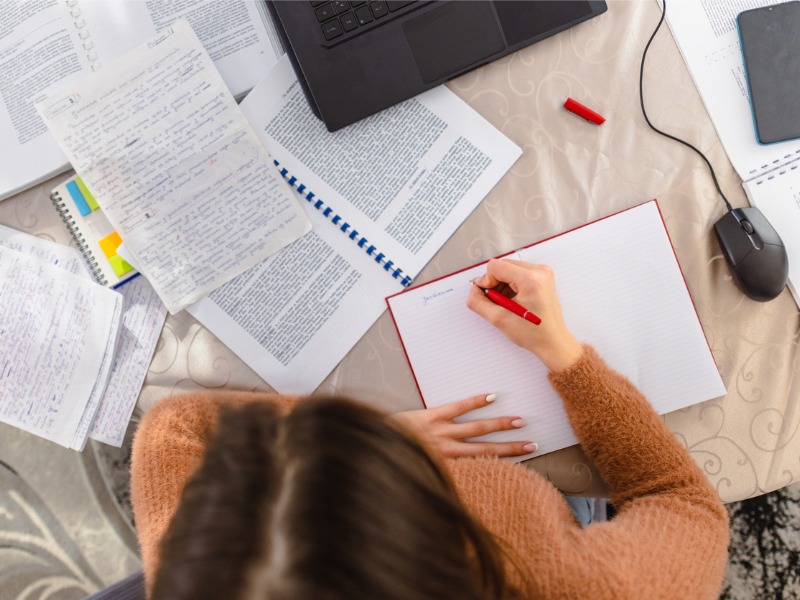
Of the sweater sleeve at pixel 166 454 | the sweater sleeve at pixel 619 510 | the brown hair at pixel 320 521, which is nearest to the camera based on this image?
the brown hair at pixel 320 521

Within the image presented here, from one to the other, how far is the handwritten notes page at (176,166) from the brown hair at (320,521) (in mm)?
284

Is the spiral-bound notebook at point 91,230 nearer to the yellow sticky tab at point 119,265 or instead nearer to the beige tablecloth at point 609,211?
the yellow sticky tab at point 119,265

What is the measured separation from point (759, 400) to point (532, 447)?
0.27m

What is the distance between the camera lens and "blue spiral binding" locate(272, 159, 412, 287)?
28.2 inches

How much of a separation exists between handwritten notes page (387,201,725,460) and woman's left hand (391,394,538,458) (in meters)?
0.01

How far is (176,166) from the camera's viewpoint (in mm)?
717

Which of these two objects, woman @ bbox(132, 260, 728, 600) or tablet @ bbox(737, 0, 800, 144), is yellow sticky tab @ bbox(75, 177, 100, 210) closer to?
woman @ bbox(132, 260, 728, 600)

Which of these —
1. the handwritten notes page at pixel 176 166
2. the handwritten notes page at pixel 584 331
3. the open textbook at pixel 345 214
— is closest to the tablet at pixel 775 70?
the handwritten notes page at pixel 584 331

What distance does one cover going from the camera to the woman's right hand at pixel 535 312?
0.65m

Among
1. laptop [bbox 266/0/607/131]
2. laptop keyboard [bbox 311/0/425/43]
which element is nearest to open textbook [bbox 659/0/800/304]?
laptop [bbox 266/0/607/131]

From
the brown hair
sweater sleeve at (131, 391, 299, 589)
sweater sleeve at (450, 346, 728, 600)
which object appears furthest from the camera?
sweater sleeve at (131, 391, 299, 589)

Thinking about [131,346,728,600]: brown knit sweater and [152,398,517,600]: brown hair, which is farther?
[131,346,728,600]: brown knit sweater

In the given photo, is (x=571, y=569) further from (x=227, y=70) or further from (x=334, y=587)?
(x=227, y=70)

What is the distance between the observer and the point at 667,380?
68 cm
